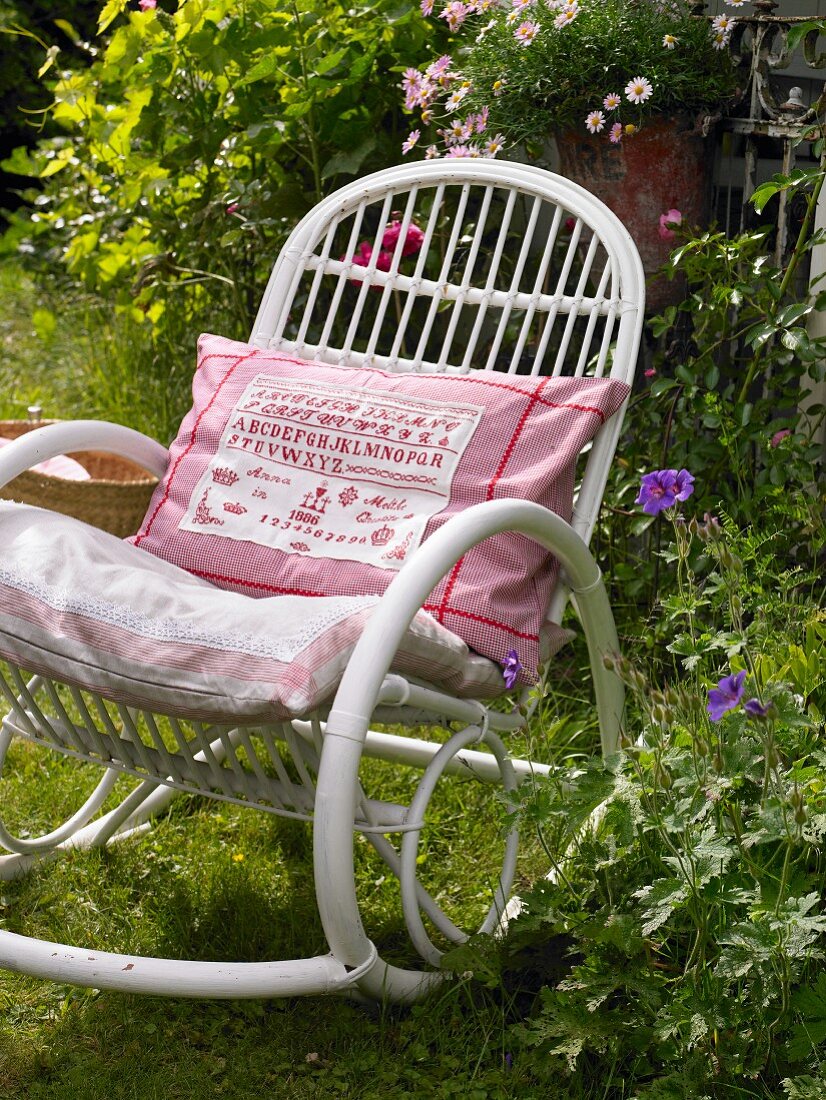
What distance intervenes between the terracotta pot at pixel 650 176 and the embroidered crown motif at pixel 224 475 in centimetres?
89

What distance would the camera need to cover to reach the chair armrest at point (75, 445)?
1.74 m

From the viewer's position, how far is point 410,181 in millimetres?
2084

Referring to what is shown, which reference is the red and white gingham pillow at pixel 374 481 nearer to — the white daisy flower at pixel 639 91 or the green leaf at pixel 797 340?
the green leaf at pixel 797 340

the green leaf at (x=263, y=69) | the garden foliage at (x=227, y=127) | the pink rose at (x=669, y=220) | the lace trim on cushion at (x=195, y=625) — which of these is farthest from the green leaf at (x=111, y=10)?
the lace trim on cushion at (x=195, y=625)

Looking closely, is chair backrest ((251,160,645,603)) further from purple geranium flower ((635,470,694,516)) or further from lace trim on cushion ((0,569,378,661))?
lace trim on cushion ((0,569,378,661))

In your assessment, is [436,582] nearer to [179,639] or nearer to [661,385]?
[179,639]

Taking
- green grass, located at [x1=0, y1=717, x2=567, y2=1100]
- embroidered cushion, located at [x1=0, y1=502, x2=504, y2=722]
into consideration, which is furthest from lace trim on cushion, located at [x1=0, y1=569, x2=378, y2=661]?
green grass, located at [x1=0, y1=717, x2=567, y2=1100]

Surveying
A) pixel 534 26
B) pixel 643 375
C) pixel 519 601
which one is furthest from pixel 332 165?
pixel 519 601

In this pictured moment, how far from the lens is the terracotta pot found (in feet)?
7.54

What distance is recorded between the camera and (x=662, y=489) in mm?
1483

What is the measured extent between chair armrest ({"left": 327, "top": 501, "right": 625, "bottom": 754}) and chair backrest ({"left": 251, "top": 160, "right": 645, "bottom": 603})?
0.12 m

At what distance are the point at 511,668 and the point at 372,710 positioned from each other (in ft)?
0.96

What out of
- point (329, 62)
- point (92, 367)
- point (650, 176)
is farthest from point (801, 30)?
point (92, 367)

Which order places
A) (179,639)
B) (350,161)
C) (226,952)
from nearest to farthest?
(179,639) < (226,952) < (350,161)
